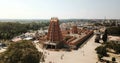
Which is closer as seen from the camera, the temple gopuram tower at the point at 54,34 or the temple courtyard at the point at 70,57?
the temple courtyard at the point at 70,57

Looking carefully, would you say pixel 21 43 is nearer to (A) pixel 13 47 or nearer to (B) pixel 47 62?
(A) pixel 13 47

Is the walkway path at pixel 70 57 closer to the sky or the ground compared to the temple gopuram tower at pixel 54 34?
closer to the ground

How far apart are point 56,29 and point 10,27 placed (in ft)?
136

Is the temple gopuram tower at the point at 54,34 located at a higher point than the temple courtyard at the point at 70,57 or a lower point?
higher

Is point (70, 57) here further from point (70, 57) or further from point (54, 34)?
point (54, 34)

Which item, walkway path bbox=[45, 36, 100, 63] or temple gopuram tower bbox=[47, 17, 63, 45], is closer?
walkway path bbox=[45, 36, 100, 63]

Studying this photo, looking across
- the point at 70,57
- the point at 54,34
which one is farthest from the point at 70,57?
the point at 54,34

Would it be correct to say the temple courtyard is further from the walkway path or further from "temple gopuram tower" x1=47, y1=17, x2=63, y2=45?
"temple gopuram tower" x1=47, y1=17, x2=63, y2=45

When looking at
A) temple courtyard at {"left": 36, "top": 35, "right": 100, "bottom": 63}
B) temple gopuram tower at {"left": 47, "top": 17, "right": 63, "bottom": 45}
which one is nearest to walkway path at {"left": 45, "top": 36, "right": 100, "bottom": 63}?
temple courtyard at {"left": 36, "top": 35, "right": 100, "bottom": 63}

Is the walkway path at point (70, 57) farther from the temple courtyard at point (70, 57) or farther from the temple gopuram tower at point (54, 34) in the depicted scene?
the temple gopuram tower at point (54, 34)

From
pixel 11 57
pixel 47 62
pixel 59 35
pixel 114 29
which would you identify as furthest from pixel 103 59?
pixel 114 29

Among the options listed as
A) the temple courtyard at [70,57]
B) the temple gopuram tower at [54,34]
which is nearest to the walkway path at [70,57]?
the temple courtyard at [70,57]

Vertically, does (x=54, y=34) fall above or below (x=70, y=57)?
above

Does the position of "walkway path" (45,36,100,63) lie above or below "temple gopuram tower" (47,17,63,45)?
below
